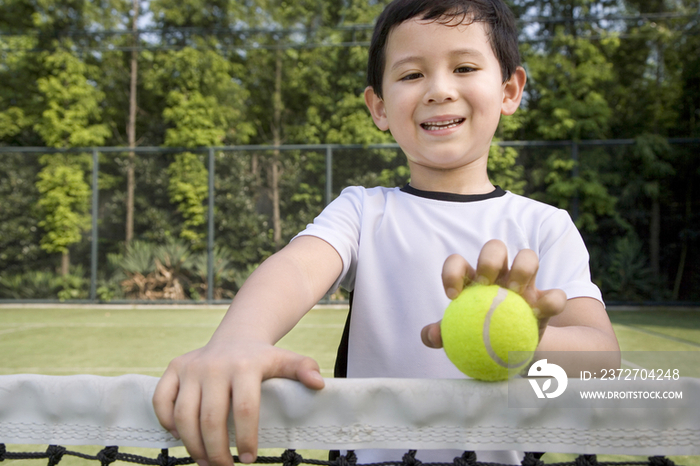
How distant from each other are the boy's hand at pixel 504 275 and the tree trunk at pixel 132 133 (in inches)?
398

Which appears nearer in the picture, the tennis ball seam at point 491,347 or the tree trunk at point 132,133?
the tennis ball seam at point 491,347

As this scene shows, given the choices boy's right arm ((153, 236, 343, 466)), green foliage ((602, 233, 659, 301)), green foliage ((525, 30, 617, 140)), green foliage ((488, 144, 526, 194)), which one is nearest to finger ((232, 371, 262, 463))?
boy's right arm ((153, 236, 343, 466))

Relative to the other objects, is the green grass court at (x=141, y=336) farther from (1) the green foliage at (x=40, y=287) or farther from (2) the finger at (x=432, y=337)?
(2) the finger at (x=432, y=337)

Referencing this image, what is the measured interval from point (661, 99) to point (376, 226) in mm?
11652

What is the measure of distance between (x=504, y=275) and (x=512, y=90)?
2.67 ft

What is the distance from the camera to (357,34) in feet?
37.1

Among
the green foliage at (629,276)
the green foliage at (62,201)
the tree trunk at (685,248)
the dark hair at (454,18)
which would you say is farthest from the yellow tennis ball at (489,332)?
the green foliage at (62,201)

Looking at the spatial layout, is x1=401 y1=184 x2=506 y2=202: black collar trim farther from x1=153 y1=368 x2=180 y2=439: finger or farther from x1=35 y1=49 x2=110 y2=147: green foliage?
x1=35 y1=49 x2=110 y2=147: green foliage

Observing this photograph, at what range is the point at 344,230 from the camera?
1.07m

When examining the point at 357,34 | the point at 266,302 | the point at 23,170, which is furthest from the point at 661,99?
the point at 23,170

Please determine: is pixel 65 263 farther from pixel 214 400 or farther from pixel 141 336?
pixel 214 400

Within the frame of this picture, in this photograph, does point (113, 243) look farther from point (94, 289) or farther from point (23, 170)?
point (23, 170)

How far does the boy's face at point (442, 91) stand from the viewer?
105 centimetres

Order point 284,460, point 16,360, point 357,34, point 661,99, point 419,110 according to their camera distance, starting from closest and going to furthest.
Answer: point 284,460, point 419,110, point 16,360, point 661,99, point 357,34
